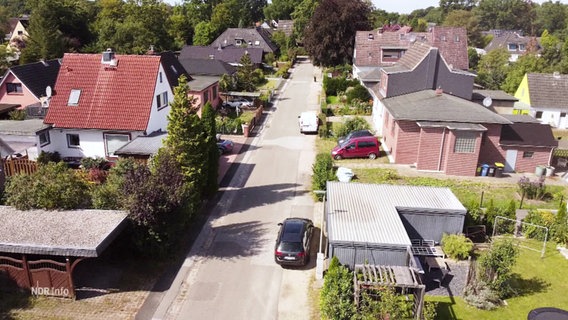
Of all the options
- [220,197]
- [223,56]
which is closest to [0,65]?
[223,56]

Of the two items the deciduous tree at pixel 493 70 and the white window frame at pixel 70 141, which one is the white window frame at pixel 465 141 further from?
the deciduous tree at pixel 493 70

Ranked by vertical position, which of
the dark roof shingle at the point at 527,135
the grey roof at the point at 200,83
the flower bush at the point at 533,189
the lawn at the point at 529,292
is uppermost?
the grey roof at the point at 200,83

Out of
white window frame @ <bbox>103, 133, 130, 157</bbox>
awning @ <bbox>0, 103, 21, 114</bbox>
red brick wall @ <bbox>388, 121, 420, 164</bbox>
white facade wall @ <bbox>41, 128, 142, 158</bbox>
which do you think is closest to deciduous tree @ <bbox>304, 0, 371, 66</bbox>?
red brick wall @ <bbox>388, 121, 420, 164</bbox>

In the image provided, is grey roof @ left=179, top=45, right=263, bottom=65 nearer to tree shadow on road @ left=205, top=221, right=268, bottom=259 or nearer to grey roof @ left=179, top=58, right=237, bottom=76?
grey roof @ left=179, top=58, right=237, bottom=76

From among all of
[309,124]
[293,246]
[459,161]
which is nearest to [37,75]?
[309,124]

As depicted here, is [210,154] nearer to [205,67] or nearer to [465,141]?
[465,141]

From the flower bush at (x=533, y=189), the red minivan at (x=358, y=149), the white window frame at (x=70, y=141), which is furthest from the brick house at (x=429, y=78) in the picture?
the white window frame at (x=70, y=141)
